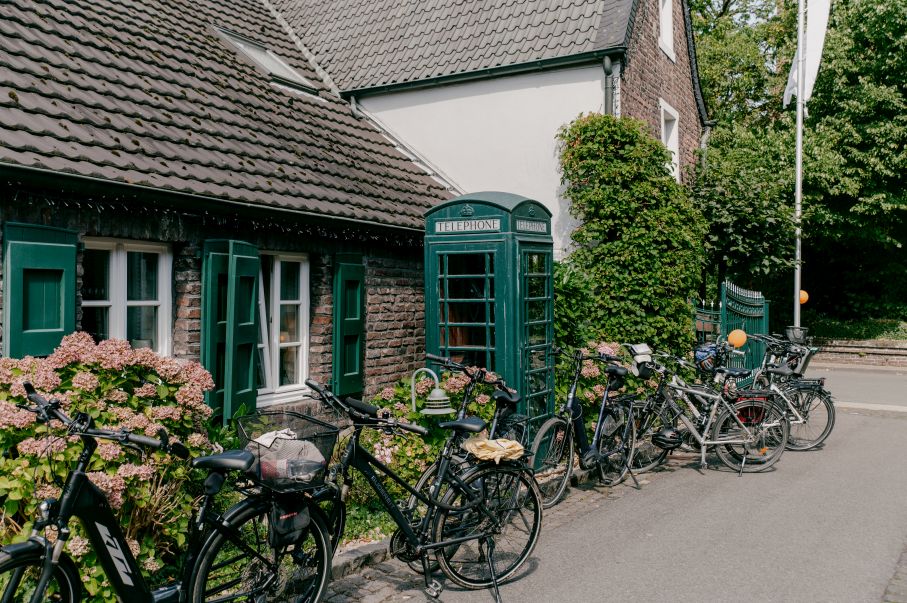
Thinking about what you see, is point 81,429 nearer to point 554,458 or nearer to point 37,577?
point 37,577

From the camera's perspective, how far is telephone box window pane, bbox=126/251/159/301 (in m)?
6.68

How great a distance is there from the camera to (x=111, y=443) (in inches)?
165

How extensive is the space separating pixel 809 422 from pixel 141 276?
8.24m

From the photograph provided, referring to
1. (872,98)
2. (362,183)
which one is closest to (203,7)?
(362,183)

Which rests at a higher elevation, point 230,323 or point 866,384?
point 230,323

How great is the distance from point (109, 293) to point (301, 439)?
3095mm

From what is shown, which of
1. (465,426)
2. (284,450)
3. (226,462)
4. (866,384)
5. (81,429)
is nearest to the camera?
(81,429)

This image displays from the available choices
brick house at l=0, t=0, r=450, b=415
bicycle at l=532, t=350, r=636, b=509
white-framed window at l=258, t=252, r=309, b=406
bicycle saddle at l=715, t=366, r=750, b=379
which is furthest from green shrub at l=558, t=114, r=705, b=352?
white-framed window at l=258, t=252, r=309, b=406

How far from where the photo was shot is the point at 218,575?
159 inches

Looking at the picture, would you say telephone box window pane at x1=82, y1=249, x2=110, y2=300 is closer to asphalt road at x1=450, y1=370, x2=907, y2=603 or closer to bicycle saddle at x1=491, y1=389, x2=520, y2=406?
bicycle saddle at x1=491, y1=389, x2=520, y2=406

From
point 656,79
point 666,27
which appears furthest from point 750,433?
point 666,27

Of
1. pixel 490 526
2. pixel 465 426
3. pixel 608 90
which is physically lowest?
pixel 490 526

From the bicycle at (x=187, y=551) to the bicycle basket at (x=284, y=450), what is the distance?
0.13 meters

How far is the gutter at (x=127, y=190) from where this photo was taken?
539 centimetres
